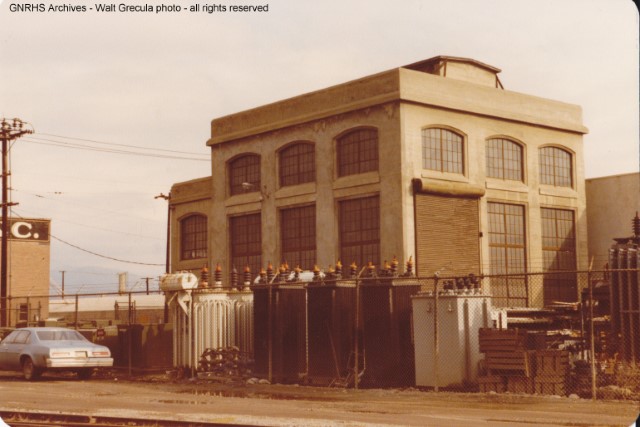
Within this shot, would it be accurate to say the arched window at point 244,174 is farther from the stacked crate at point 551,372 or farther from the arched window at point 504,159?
the stacked crate at point 551,372

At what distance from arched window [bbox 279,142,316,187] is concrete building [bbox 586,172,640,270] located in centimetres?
1205

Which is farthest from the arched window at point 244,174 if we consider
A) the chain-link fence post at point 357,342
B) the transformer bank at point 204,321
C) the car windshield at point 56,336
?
the chain-link fence post at point 357,342

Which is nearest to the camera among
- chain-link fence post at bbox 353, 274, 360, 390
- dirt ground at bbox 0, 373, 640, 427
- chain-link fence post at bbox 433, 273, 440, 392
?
dirt ground at bbox 0, 373, 640, 427

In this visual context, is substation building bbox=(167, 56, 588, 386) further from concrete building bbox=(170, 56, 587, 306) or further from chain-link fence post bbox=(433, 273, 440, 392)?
chain-link fence post bbox=(433, 273, 440, 392)

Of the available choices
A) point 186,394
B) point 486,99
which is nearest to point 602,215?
point 486,99

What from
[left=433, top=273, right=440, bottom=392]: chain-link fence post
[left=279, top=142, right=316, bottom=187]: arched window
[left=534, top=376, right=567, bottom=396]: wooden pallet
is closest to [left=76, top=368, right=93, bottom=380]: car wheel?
[left=433, top=273, right=440, bottom=392]: chain-link fence post

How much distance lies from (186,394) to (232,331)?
15.7 ft

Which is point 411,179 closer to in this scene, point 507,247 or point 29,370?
point 507,247

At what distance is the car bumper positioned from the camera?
24.1 metres

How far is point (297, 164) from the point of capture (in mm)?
37469

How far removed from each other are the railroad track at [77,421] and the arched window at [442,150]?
2011 centimetres

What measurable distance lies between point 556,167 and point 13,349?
75.6 feet

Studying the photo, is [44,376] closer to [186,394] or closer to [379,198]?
[186,394]

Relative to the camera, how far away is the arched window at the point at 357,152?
112ft
